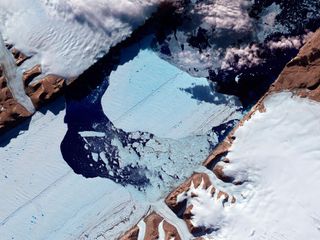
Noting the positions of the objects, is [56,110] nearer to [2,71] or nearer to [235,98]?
[2,71]

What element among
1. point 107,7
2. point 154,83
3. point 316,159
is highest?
point 107,7

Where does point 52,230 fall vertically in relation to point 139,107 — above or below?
below

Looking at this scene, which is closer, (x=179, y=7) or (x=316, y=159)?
(x=316, y=159)

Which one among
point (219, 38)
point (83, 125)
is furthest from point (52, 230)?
point (219, 38)

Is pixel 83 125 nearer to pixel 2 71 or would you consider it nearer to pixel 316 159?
pixel 2 71

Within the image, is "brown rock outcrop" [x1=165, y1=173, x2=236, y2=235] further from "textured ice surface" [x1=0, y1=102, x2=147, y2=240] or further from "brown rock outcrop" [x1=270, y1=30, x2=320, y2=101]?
"brown rock outcrop" [x1=270, y1=30, x2=320, y2=101]

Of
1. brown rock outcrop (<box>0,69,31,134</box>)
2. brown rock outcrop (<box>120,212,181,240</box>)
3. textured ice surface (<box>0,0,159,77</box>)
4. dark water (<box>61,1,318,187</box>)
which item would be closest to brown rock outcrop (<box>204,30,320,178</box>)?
dark water (<box>61,1,318,187</box>)
